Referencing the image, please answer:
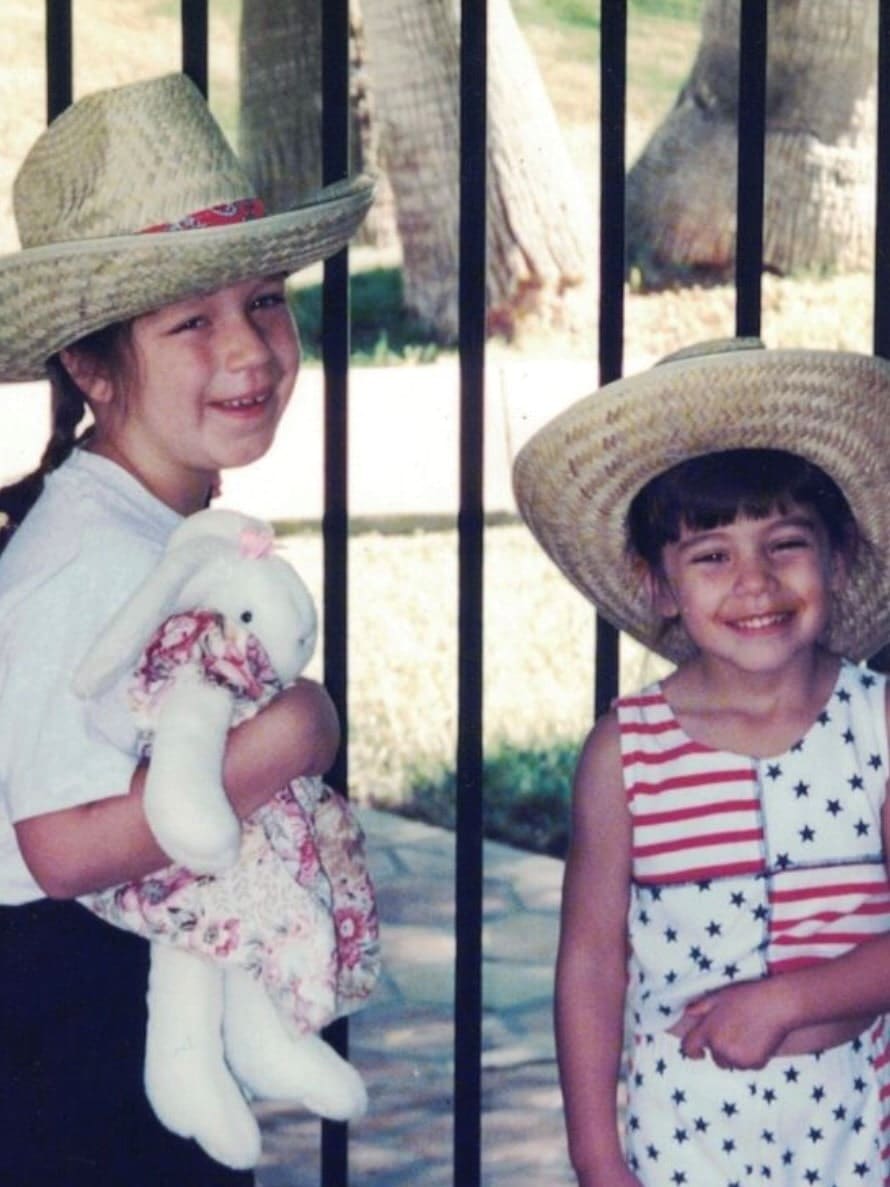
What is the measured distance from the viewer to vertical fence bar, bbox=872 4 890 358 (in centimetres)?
305

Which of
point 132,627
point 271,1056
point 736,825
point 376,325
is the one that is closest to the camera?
point 132,627

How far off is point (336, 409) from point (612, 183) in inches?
16.3

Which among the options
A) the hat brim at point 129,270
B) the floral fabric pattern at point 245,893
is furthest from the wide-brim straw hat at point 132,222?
the floral fabric pattern at point 245,893

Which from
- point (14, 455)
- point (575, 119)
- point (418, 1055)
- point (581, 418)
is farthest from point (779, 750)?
point (575, 119)

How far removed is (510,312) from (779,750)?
882 cm

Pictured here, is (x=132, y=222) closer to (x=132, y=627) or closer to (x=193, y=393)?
(x=193, y=393)

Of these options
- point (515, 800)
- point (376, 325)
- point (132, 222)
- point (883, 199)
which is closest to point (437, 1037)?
point (515, 800)

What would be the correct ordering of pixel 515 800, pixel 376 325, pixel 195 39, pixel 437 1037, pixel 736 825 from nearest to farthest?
pixel 736 825, pixel 195 39, pixel 437 1037, pixel 515 800, pixel 376 325

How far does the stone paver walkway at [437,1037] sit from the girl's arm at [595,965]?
1.68 meters

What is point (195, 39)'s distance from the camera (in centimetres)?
295

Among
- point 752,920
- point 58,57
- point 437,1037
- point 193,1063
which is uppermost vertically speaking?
point 58,57

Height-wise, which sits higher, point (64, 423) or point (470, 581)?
point (64, 423)

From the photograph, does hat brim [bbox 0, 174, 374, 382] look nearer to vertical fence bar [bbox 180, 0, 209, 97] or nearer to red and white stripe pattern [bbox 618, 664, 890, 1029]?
vertical fence bar [bbox 180, 0, 209, 97]

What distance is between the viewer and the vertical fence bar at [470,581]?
9.67 feet
